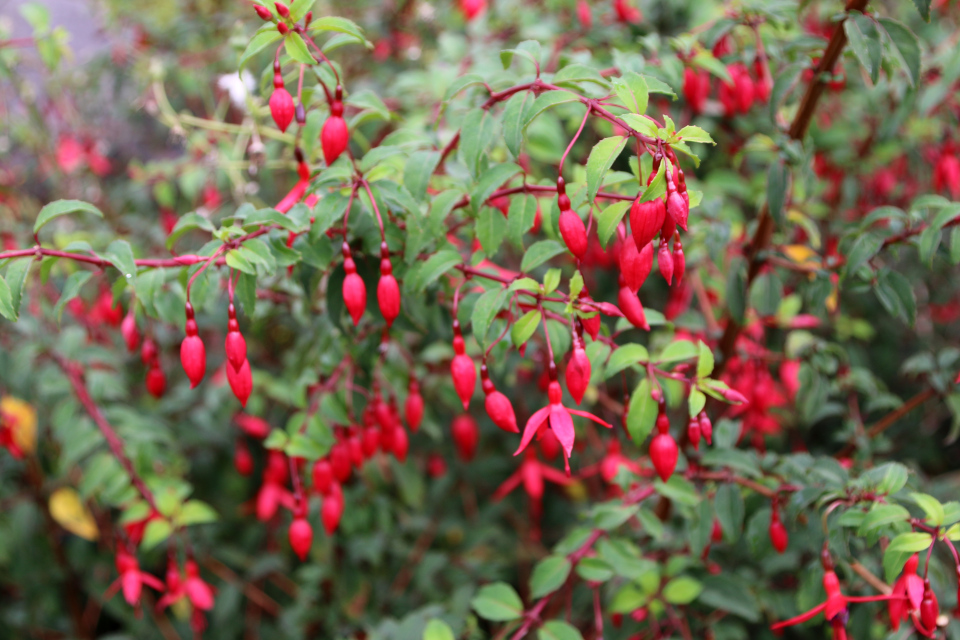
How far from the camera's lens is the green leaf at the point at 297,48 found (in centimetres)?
63

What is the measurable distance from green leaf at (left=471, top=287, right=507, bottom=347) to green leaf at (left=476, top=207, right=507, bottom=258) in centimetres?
6

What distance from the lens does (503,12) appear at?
150 centimetres

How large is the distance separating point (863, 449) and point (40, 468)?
4.97 ft

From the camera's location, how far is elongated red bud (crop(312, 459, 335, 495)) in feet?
2.81

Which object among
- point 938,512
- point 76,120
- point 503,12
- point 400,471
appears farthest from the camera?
point 76,120

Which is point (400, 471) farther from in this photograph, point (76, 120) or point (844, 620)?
point (76, 120)

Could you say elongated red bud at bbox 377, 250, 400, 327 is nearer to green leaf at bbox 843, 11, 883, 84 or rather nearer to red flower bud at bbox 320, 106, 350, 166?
red flower bud at bbox 320, 106, 350, 166

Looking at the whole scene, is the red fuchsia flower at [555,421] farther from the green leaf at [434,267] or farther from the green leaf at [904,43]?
the green leaf at [904,43]

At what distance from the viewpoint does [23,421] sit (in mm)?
1362

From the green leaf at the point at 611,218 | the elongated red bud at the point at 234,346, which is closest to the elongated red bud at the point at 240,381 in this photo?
the elongated red bud at the point at 234,346

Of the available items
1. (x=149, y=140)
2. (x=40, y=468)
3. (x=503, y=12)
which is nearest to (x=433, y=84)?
(x=503, y=12)

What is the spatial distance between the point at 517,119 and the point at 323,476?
1.67 feet

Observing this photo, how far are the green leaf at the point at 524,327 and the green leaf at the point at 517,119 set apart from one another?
15 centimetres

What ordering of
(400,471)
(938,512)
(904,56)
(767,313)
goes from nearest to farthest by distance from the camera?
1. (938,512)
2. (904,56)
3. (767,313)
4. (400,471)
